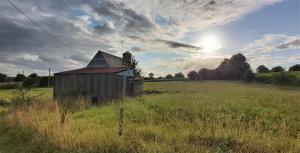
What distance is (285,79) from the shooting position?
6178cm

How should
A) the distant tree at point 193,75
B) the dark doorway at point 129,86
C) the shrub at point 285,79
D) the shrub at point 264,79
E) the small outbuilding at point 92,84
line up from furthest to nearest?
the distant tree at point 193,75 < the shrub at point 264,79 < the shrub at point 285,79 < the dark doorway at point 129,86 < the small outbuilding at point 92,84

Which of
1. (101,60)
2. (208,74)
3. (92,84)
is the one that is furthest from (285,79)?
(92,84)

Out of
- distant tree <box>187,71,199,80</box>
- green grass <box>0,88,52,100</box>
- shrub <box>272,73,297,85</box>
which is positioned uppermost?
distant tree <box>187,71,199,80</box>

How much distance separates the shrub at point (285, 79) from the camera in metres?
59.1

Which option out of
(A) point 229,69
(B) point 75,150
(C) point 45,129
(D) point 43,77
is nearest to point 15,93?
(C) point 45,129

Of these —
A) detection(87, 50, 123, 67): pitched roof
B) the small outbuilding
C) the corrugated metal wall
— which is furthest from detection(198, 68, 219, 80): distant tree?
the corrugated metal wall

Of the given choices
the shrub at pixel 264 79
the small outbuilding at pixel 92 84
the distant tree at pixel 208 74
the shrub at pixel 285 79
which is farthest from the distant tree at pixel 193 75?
the small outbuilding at pixel 92 84

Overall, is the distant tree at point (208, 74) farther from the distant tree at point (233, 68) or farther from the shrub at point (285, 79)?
the shrub at point (285, 79)

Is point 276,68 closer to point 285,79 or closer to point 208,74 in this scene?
point 208,74

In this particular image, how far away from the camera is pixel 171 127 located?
30.7ft

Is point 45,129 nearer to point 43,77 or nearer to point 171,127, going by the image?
point 171,127

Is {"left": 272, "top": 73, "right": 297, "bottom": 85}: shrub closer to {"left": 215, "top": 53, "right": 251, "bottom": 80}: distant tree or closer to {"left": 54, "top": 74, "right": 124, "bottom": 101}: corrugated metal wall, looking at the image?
{"left": 215, "top": 53, "right": 251, "bottom": 80}: distant tree

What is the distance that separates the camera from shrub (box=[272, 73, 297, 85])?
2327 inches

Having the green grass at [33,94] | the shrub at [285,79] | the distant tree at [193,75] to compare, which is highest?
the distant tree at [193,75]
